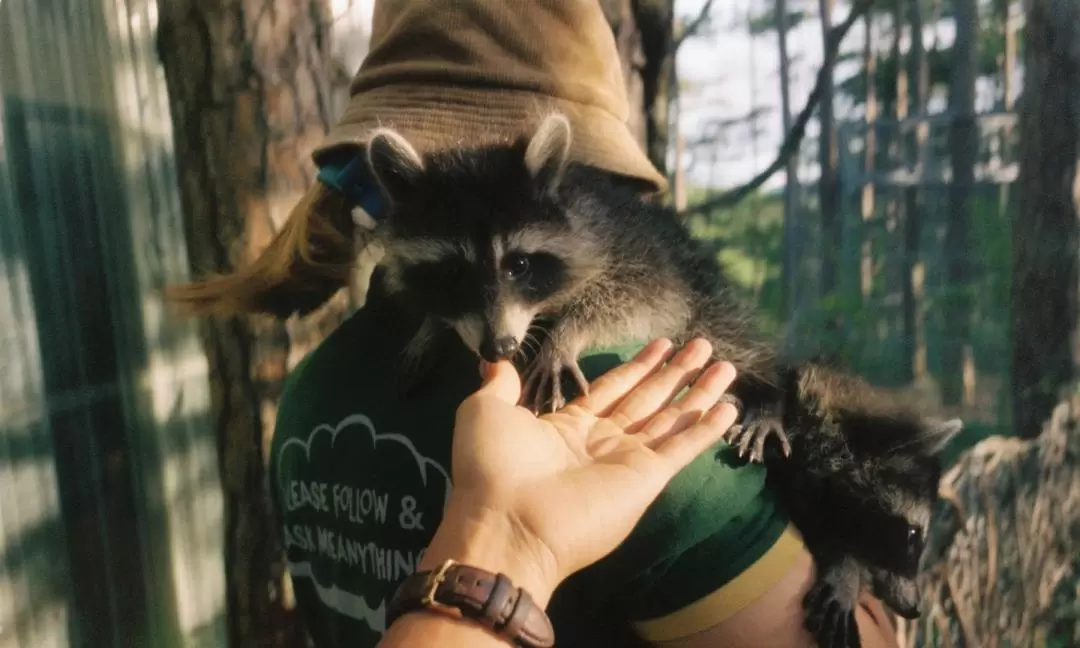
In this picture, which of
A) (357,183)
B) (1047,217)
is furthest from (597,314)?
A: (1047,217)

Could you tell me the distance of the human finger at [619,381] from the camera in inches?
47.5

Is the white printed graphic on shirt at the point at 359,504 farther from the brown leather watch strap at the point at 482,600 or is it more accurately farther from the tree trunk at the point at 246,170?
the tree trunk at the point at 246,170

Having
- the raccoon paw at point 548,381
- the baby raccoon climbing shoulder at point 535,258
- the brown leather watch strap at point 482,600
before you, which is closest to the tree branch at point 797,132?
the baby raccoon climbing shoulder at point 535,258

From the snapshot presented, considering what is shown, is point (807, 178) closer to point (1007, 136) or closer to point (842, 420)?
point (1007, 136)

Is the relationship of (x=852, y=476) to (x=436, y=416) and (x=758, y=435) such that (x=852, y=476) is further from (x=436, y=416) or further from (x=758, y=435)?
(x=436, y=416)

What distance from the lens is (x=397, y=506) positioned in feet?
3.85

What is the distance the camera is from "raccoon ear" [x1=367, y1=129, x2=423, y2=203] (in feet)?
4.34

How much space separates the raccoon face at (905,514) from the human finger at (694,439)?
0.50 m

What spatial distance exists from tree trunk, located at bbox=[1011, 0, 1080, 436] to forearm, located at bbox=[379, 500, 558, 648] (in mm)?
3979

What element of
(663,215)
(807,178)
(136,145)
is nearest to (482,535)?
(663,215)

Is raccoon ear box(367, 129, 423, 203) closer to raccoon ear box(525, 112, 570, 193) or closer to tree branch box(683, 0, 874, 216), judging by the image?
raccoon ear box(525, 112, 570, 193)

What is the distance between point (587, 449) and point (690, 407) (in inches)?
7.3

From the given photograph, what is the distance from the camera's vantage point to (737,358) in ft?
5.60

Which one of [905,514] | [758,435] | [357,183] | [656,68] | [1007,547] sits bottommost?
[1007,547]
